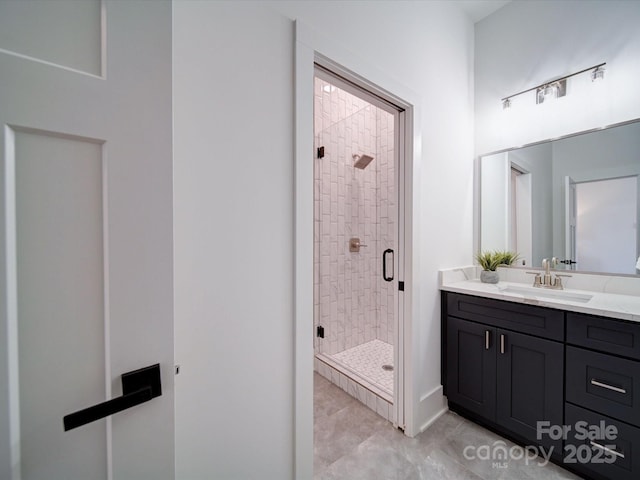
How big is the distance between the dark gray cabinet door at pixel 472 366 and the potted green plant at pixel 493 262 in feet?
1.56

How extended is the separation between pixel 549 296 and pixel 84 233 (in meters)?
2.29

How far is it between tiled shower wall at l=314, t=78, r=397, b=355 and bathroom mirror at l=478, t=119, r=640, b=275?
97cm

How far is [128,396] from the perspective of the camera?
559mm

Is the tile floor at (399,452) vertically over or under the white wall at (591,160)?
under

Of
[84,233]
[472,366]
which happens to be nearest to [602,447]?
[472,366]

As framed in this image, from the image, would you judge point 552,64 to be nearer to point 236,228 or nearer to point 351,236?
point 351,236

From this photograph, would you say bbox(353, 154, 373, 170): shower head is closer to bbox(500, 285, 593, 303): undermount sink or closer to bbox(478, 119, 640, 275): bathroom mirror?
bbox(478, 119, 640, 275): bathroom mirror

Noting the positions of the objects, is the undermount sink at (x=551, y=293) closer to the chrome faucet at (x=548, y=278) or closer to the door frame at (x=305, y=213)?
the chrome faucet at (x=548, y=278)

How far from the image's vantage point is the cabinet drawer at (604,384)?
3.96 feet

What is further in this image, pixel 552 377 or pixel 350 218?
pixel 350 218

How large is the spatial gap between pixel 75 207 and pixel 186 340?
0.53 m

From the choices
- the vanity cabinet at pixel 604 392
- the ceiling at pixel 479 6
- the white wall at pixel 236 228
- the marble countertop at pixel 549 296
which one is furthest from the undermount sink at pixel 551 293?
the ceiling at pixel 479 6

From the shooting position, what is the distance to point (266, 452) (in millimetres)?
1046

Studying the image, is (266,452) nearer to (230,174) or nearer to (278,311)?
(278,311)
